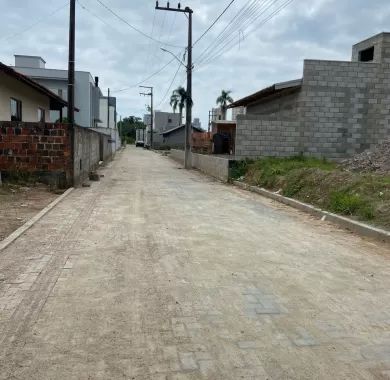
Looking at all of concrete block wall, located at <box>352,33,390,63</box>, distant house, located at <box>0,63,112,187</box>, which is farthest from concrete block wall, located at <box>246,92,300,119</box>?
distant house, located at <box>0,63,112,187</box>

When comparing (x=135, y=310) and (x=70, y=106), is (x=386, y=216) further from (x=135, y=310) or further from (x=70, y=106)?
(x=70, y=106)

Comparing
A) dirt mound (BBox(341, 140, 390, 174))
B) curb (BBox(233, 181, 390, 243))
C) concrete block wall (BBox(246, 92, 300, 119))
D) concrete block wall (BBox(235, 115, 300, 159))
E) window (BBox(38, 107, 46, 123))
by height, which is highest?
concrete block wall (BBox(246, 92, 300, 119))

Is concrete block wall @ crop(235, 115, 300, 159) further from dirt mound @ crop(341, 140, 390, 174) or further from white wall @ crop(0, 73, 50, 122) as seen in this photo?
white wall @ crop(0, 73, 50, 122)

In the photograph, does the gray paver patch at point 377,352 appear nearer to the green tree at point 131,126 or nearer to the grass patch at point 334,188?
the grass patch at point 334,188

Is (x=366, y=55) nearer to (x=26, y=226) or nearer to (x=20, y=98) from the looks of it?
(x=20, y=98)

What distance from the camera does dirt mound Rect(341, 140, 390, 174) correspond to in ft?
43.3

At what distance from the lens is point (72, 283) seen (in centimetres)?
515

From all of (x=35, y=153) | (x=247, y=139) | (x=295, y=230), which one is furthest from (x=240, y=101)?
(x=295, y=230)

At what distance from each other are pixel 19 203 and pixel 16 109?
8605 millimetres

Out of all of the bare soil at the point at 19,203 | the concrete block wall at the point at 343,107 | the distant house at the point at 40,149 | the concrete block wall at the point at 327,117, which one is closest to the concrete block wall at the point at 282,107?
the concrete block wall at the point at 327,117

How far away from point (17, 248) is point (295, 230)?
492 centimetres

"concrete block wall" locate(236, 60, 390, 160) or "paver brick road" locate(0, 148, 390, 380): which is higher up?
"concrete block wall" locate(236, 60, 390, 160)

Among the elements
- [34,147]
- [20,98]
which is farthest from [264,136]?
[20,98]

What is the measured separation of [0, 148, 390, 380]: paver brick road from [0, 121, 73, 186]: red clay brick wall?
236 inches
